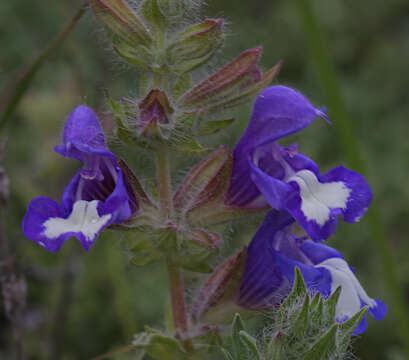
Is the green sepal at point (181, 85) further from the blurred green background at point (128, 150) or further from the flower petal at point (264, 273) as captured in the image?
the flower petal at point (264, 273)

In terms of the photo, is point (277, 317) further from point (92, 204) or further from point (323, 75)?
point (323, 75)

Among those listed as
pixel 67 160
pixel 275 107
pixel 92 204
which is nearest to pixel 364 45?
pixel 67 160

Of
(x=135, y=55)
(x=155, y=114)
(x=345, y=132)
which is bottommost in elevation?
(x=345, y=132)

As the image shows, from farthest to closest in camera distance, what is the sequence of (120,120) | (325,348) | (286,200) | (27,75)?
(27,75), (120,120), (286,200), (325,348)

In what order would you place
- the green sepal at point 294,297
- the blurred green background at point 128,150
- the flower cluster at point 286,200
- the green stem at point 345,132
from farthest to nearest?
1. the blurred green background at point 128,150
2. the green stem at point 345,132
3. the flower cluster at point 286,200
4. the green sepal at point 294,297

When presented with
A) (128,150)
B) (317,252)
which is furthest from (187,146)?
(128,150)

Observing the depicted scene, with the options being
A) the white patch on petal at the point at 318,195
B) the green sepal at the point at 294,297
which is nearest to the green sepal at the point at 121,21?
the white patch on petal at the point at 318,195

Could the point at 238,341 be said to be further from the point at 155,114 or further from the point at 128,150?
the point at 128,150

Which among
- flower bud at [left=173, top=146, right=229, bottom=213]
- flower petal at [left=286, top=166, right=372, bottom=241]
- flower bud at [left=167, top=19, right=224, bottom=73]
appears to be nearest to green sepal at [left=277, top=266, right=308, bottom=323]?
flower petal at [left=286, top=166, right=372, bottom=241]
